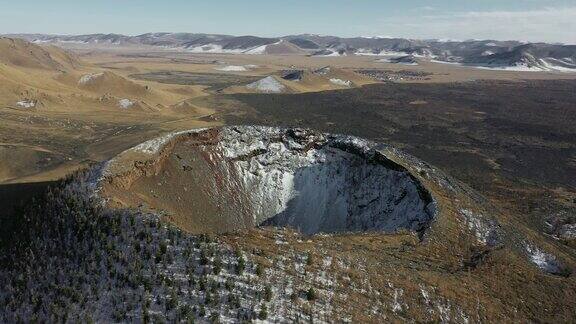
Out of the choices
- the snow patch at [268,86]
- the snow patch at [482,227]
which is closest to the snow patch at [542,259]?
the snow patch at [482,227]

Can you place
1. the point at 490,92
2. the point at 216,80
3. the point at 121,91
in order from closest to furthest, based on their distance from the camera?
the point at 121,91
the point at 490,92
the point at 216,80

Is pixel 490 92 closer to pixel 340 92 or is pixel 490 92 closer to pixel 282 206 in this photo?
pixel 340 92

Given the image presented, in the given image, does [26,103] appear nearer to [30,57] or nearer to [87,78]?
[87,78]

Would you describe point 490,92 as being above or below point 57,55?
below

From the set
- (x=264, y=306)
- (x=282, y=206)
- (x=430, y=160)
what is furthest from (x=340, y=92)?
(x=264, y=306)

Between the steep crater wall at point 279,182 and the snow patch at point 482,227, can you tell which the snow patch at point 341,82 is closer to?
the steep crater wall at point 279,182

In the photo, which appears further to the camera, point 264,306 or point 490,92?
point 490,92

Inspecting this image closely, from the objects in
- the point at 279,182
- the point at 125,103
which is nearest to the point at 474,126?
the point at 279,182

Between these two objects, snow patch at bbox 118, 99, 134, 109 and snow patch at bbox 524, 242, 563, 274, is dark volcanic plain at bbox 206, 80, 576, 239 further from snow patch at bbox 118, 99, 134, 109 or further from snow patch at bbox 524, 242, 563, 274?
snow patch at bbox 118, 99, 134, 109
